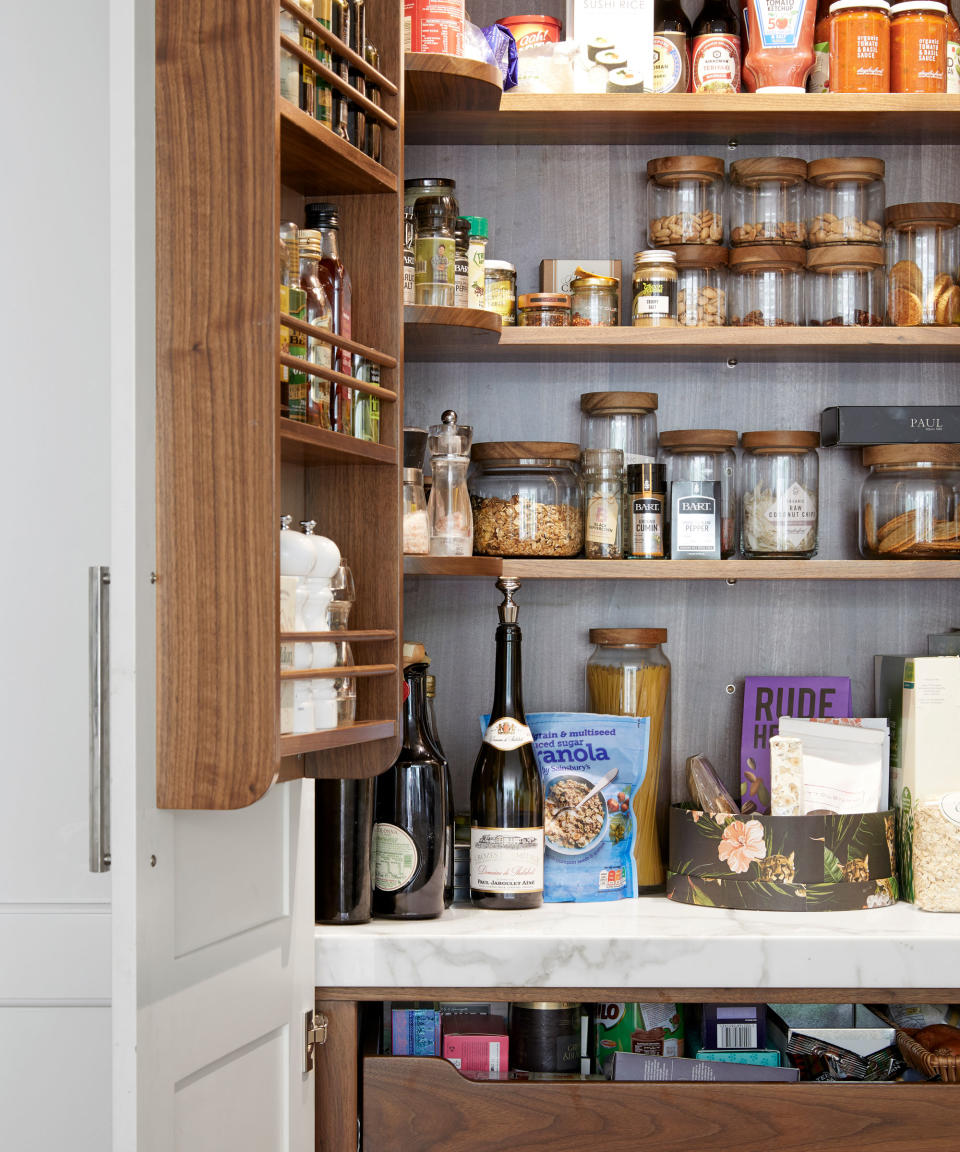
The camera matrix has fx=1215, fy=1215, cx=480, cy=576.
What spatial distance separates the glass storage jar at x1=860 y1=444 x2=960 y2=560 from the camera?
1.97 m

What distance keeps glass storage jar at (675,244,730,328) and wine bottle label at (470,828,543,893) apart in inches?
34.1

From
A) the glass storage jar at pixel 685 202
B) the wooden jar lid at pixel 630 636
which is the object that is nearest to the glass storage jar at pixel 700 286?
the glass storage jar at pixel 685 202

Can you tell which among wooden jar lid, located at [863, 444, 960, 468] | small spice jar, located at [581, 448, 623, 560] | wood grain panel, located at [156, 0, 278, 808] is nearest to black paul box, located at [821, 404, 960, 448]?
wooden jar lid, located at [863, 444, 960, 468]

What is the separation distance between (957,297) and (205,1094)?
164 cm

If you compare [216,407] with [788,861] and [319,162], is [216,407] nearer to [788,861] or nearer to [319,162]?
[319,162]

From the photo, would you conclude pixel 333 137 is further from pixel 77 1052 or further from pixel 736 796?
pixel 77 1052

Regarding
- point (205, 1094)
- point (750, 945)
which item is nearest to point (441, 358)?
point (750, 945)

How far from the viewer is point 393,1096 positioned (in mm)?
1624

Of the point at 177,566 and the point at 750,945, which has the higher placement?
the point at 177,566

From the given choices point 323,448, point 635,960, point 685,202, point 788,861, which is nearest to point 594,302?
point 685,202

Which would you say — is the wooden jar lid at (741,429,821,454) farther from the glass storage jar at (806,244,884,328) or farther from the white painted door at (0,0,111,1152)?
the white painted door at (0,0,111,1152)

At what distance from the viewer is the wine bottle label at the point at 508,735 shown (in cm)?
188

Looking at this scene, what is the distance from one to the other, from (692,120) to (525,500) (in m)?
0.70

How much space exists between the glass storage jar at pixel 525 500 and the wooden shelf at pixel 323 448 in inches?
17.7
